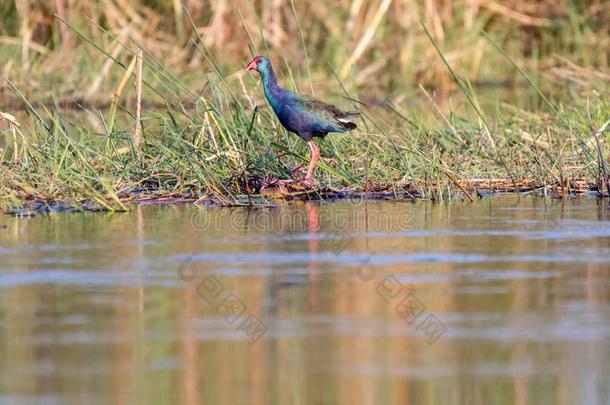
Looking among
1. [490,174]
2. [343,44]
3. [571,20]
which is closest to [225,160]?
[490,174]

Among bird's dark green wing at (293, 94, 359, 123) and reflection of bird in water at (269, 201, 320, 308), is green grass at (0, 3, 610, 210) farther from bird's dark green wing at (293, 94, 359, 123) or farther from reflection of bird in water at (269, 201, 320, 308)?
reflection of bird in water at (269, 201, 320, 308)

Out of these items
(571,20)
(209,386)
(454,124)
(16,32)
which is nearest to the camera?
(209,386)

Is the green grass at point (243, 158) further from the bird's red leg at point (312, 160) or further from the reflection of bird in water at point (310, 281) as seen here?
the reflection of bird in water at point (310, 281)

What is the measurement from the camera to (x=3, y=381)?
13.8 ft

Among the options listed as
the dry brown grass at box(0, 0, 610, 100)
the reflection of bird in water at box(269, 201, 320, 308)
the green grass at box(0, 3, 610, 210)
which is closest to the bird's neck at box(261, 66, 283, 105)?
the green grass at box(0, 3, 610, 210)

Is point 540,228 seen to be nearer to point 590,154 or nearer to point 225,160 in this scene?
point 590,154

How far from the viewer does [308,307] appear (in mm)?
5246

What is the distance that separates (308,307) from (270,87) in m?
3.87

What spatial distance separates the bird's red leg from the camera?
841 centimetres

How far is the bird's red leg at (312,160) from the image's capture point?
27.6 feet

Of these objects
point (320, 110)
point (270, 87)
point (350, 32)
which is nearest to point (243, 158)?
point (320, 110)

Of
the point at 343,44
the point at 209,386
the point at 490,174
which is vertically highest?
the point at 343,44

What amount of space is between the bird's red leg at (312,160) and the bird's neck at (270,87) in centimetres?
39

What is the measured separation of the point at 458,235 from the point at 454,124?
10.3 feet
